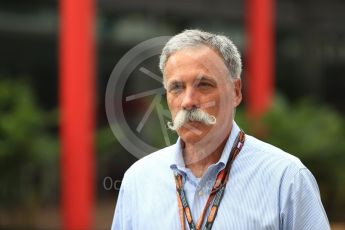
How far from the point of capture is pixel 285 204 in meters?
2.18

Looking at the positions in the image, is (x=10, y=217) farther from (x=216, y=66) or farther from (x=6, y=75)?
(x=216, y=66)

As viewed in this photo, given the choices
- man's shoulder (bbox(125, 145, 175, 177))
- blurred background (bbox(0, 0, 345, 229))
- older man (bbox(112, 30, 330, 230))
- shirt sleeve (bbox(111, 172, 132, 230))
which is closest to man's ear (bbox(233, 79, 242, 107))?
older man (bbox(112, 30, 330, 230))

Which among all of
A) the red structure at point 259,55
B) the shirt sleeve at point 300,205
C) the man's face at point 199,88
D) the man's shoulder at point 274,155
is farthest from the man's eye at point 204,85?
the red structure at point 259,55

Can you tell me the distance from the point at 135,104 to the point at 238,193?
452cm

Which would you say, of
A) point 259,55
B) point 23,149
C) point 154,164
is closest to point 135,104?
point 23,149

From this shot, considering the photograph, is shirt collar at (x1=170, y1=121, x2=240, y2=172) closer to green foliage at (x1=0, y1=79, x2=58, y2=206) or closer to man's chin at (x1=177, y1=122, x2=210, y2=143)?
man's chin at (x1=177, y1=122, x2=210, y2=143)

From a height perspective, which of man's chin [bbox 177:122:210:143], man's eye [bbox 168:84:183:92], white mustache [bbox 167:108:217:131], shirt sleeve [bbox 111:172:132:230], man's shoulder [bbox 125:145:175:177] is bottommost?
shirt sleeve [bbox 111:172:132:230]

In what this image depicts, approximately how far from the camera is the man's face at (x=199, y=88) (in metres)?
2.28

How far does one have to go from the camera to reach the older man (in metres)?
2.19

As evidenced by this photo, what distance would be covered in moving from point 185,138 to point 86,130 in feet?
25.2

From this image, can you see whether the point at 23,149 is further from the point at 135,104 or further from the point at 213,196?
the point at 213,196

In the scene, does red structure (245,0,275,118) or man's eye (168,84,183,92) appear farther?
red structure (245,0,275,118)

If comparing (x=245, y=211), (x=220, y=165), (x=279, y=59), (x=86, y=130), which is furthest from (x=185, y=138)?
(x=279, y=59)

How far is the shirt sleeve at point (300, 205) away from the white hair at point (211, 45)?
0.40 meters
